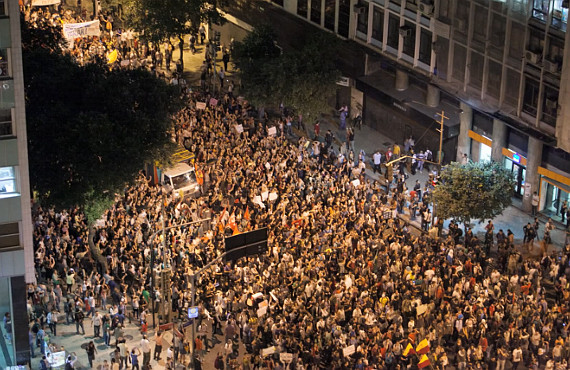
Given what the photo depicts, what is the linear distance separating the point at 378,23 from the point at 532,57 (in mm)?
13072

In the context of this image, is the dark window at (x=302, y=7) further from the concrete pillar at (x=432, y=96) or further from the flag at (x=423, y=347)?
the flag at (x=423, y=347)

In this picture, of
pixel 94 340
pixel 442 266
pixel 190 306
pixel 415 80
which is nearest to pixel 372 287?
pixel 442 266

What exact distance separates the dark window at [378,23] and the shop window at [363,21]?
0.68 m

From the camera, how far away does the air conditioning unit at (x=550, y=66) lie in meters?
61.0

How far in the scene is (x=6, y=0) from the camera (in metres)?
47.9

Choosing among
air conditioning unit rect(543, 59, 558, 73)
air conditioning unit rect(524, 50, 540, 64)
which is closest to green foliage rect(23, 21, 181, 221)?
air conditioning unit rect(524, 50, 540, 64)

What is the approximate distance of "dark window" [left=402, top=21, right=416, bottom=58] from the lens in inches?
2771

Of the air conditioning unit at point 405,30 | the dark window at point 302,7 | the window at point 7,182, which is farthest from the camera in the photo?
the dark window at point 302,7

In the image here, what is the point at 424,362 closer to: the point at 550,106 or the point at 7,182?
the point at 7,182

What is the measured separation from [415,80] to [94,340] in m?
28.6

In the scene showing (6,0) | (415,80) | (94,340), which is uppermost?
(6,0)

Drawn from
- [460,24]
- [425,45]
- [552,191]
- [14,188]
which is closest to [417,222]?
[552,191]

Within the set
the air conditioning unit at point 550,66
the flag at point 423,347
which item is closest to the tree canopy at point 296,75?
the air conditioning unit at point 550,66

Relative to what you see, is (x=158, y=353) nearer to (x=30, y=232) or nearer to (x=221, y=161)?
(x=30, y=232)
